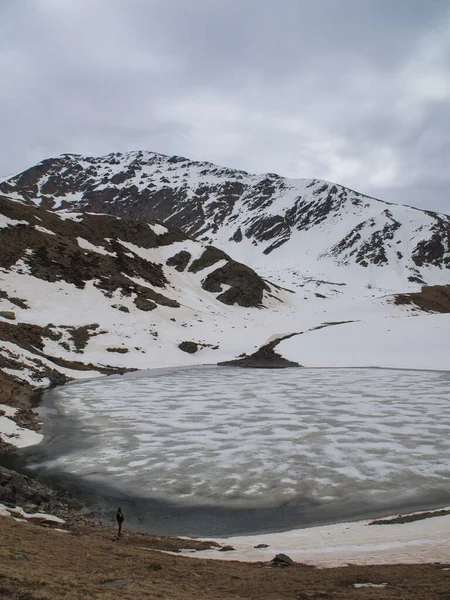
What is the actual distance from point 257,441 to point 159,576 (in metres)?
11.9

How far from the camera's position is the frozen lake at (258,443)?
14.8m

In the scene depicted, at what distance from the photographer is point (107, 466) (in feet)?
56.6

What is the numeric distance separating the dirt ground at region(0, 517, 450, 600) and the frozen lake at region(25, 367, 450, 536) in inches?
178

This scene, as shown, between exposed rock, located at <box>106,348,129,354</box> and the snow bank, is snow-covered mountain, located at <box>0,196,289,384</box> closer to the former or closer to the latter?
exposed rock, located at <box>106,348,129,354</box>

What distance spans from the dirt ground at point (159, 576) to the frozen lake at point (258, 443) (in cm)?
453

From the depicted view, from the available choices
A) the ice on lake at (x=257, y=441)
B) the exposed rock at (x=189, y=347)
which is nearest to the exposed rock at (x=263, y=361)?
the exposed rock at (x=189, y=347)

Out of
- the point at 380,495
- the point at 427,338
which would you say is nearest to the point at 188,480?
the point at 380,495

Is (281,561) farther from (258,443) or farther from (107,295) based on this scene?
(107,295)

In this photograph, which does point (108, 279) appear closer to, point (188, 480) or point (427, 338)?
point (427, 338)

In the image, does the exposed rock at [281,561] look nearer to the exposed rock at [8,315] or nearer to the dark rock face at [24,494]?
the dark rock face at [24,494]

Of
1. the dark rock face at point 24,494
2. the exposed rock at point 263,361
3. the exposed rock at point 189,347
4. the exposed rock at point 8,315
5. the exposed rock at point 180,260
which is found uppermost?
the exposed rock at point 180,260

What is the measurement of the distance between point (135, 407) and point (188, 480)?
11841 mm

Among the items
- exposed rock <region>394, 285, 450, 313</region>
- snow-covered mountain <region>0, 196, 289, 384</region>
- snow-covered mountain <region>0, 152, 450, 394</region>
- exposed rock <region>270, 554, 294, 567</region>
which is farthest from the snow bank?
exposed rock <region>394, 285, 450, 313</region>

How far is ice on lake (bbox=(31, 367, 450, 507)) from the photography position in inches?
594
